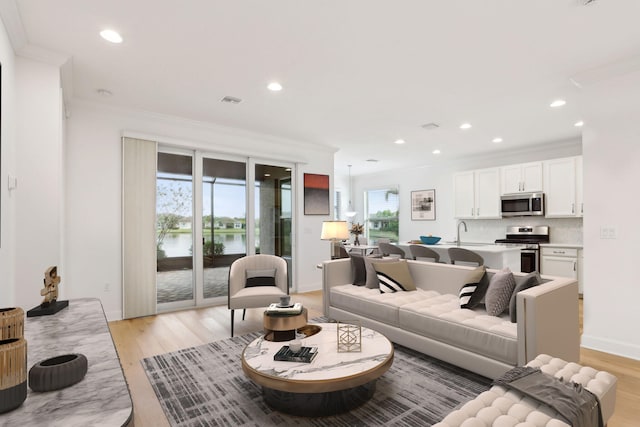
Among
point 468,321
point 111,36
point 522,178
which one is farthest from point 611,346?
point 111,36

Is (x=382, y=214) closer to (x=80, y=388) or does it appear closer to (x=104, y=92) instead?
(x=104, y=92)

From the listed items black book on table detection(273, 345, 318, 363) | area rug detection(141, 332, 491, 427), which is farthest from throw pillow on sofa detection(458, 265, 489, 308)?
black book on table detection(273, 345, 318, 363)

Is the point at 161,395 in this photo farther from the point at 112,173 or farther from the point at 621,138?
the point at 621,138

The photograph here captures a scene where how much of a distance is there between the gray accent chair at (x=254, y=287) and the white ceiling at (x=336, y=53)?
199 cm

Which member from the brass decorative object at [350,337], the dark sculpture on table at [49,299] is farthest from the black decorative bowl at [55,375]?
the brass decorative object at [350,337]

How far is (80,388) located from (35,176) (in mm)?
2340

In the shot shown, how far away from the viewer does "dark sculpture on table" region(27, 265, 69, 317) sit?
2.14 meters

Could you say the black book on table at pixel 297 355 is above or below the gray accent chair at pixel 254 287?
below

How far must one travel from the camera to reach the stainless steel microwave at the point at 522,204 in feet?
19.1

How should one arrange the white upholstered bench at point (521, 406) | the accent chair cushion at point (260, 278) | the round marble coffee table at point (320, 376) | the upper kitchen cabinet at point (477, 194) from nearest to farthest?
the white upholstered bench at point (521, 406), the round marble coffee table at point (320, 376), the accent chair cushion at point (260, 278), the upper kitchen cabinet at point (477, 194)

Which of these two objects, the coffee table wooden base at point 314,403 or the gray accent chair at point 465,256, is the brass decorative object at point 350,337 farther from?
the gray accent chair at point 465,256

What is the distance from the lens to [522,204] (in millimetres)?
6066

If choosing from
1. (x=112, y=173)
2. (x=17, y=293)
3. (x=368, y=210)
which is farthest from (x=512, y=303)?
(x=368, y=210)

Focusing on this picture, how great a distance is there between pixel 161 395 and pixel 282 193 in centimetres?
387
